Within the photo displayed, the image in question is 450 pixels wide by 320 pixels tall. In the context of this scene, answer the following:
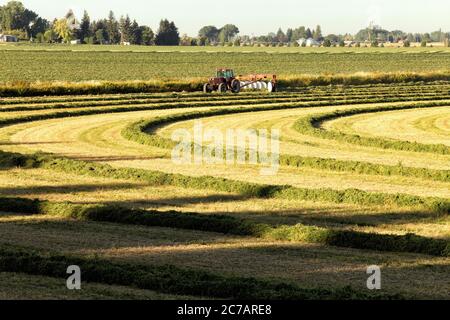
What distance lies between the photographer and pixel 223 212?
2170cm

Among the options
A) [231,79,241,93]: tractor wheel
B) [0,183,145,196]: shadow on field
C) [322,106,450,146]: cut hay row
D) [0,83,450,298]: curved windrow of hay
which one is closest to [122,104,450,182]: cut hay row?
[0,83,450,298]: curved windrow of hay

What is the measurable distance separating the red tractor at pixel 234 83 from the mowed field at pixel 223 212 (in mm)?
20125

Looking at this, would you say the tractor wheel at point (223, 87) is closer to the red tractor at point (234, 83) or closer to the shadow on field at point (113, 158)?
the red tractor at point (234, 83)

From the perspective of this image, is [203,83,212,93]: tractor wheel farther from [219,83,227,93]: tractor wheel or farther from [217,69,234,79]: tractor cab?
[217,69,234,79]: tractor cab

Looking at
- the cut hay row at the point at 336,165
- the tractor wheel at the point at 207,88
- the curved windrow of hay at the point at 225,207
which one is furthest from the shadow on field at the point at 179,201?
the tractor wheel at the point at 207,88

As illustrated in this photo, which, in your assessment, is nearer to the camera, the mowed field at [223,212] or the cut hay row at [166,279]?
the cut hay row at [166,279]

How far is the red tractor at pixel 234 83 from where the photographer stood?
65.4 metres

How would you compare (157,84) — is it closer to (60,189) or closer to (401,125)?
(401,125)

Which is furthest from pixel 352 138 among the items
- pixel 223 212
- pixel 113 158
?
pixel 223 212

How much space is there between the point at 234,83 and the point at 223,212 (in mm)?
43918

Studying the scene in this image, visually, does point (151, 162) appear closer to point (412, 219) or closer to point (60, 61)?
point (412, 219)

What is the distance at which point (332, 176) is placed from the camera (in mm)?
27812
